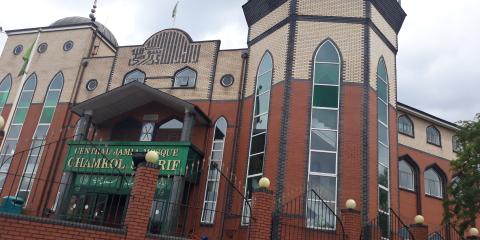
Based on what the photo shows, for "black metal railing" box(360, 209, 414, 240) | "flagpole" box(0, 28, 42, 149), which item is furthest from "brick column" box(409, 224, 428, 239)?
"flagpole" box(0, 28, 42, 149)

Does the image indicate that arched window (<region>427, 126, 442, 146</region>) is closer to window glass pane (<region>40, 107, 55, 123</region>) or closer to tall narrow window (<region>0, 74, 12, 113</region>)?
window glass pane (<region>40, 107, 55, 123</region>)

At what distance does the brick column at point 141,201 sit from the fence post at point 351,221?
5427 millimetres

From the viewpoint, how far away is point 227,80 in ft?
55.3

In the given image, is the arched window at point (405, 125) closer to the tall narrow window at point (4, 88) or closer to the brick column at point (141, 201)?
the brick column at point (141, 201)

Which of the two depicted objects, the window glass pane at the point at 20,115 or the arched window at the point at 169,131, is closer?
the arched window at the point at 169,131

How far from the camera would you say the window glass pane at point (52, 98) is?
18844 mm

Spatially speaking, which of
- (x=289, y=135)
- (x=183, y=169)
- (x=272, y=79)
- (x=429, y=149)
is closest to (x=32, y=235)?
(x=183, y=169)

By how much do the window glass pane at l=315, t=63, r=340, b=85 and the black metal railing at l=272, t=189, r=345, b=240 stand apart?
382 centimetres

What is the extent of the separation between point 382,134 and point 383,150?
0.56 m

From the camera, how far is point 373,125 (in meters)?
13.7

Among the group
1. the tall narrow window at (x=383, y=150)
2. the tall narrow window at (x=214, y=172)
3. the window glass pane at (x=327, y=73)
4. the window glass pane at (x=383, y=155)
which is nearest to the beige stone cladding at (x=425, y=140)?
the tall narrow window at (x=383, y=150)

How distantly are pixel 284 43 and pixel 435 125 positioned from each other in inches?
414

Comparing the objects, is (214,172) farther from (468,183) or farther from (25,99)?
(25,99)

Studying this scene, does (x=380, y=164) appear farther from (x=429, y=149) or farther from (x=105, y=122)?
(x=105, y=122)
